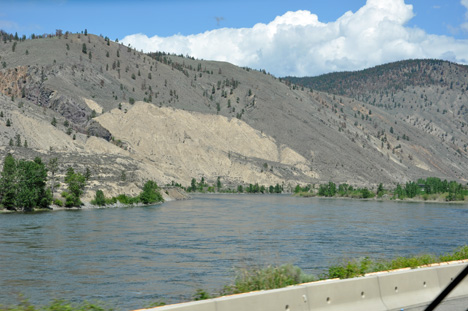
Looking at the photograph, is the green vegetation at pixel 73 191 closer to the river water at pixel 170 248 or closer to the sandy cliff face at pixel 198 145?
the river water at pixel 170 248

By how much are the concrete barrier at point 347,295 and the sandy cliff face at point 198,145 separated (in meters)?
126

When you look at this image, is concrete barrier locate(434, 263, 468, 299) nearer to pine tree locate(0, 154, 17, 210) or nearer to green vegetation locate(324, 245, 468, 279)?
green vegetation locate(324, 245, 468, 279)

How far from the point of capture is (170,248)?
128ft

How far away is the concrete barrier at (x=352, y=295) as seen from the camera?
1116 centimetres

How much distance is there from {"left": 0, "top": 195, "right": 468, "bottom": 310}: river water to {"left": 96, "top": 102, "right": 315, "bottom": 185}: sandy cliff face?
82.2m

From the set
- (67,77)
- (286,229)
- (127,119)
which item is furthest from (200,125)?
(286,229)

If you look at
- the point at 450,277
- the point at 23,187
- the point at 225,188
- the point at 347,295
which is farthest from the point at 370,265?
the point at 225,188

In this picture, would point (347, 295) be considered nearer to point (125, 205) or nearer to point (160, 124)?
point (125, 205)

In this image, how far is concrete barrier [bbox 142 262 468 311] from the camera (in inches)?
439

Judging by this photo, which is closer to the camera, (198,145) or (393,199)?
(393,199)

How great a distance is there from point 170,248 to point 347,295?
27070 mm

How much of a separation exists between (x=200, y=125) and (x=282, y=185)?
95.7 feet

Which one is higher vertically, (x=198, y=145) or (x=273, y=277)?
(x=198, y=145)

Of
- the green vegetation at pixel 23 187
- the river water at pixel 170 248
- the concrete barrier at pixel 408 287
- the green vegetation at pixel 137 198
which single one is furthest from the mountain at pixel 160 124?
the concrete barrier at pixel 408 287
